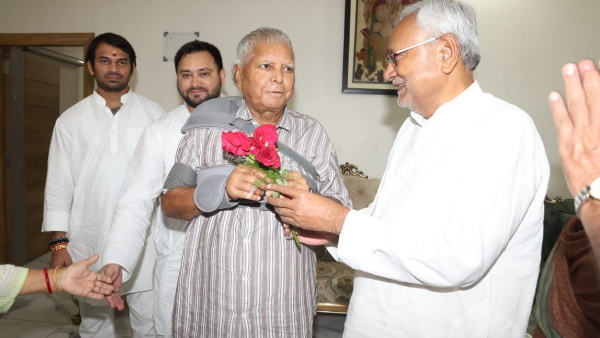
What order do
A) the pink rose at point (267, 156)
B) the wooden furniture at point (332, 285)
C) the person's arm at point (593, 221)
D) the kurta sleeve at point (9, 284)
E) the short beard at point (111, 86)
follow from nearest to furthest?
the person's arm at point (593, 221), the pink rose at point (267, 156), the kurta sleeve at point (9, 284), the short beard at point (111, 86), the wooden furniture at point (332, 285)

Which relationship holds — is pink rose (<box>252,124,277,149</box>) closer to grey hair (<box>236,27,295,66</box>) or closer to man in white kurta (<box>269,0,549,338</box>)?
man in white kurta (<box>269,0,549,338</box>)

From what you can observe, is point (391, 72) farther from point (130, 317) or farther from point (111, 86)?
point (130, 317)

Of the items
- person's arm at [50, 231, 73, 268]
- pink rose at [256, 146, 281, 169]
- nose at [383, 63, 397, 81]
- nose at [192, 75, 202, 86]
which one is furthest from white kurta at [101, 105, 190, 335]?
nose at [383, 63, 397, 81]

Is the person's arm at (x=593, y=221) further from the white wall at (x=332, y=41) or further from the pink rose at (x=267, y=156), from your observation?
the white wall at (x=332, y=41)

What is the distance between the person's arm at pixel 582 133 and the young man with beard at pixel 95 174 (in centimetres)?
277

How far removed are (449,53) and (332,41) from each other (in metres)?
3.14

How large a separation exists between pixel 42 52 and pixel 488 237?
6485 millimetres

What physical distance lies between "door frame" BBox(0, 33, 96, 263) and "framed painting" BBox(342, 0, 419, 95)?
269 centimetres

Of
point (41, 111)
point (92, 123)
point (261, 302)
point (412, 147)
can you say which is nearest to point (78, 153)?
point (92, 123)

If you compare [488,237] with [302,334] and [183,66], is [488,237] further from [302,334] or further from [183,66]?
[183,66]

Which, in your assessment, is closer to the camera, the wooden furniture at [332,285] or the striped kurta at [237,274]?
the striped kurta at [237,274]

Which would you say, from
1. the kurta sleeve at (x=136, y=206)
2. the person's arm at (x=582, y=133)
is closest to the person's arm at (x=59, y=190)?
the kurta sleeve at (x=136, y=206)

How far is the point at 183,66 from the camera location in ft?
9.45

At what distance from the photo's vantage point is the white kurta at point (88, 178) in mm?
2979
